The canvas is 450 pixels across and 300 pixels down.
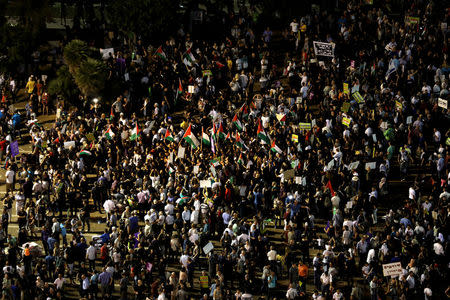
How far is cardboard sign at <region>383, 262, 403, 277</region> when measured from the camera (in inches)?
1126

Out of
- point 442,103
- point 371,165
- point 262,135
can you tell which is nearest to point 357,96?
point 442,103

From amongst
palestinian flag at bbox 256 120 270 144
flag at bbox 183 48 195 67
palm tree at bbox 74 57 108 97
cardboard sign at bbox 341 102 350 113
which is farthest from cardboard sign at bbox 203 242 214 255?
flag at bbox 183 48 195 67

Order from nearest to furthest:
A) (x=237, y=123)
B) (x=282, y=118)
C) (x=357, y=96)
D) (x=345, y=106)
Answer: (x=237, y=123), (x=282, y=118), (x=345, y=106), (x=357, y=96)

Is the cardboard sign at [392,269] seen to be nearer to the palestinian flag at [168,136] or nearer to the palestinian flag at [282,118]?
the palestinian flag at [282,118]

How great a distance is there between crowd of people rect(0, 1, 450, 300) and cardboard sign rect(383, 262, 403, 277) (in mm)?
100

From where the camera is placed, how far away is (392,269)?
28703mm

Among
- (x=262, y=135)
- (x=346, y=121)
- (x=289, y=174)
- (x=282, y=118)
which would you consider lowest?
(x=289, y=174)

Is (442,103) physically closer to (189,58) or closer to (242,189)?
(242,189)

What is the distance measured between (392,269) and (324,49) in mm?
14890

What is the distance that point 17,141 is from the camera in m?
39.9

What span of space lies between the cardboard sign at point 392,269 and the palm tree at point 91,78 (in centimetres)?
1743

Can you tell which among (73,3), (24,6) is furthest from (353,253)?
(73,3)

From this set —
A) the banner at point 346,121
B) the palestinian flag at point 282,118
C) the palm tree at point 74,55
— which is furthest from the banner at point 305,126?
the palm tree at point 74,55

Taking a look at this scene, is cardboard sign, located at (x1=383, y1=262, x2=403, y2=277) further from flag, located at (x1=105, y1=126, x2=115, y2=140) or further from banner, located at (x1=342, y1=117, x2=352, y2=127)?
flag, located at (x1=105, y1=126, x2=115, y2=140)
